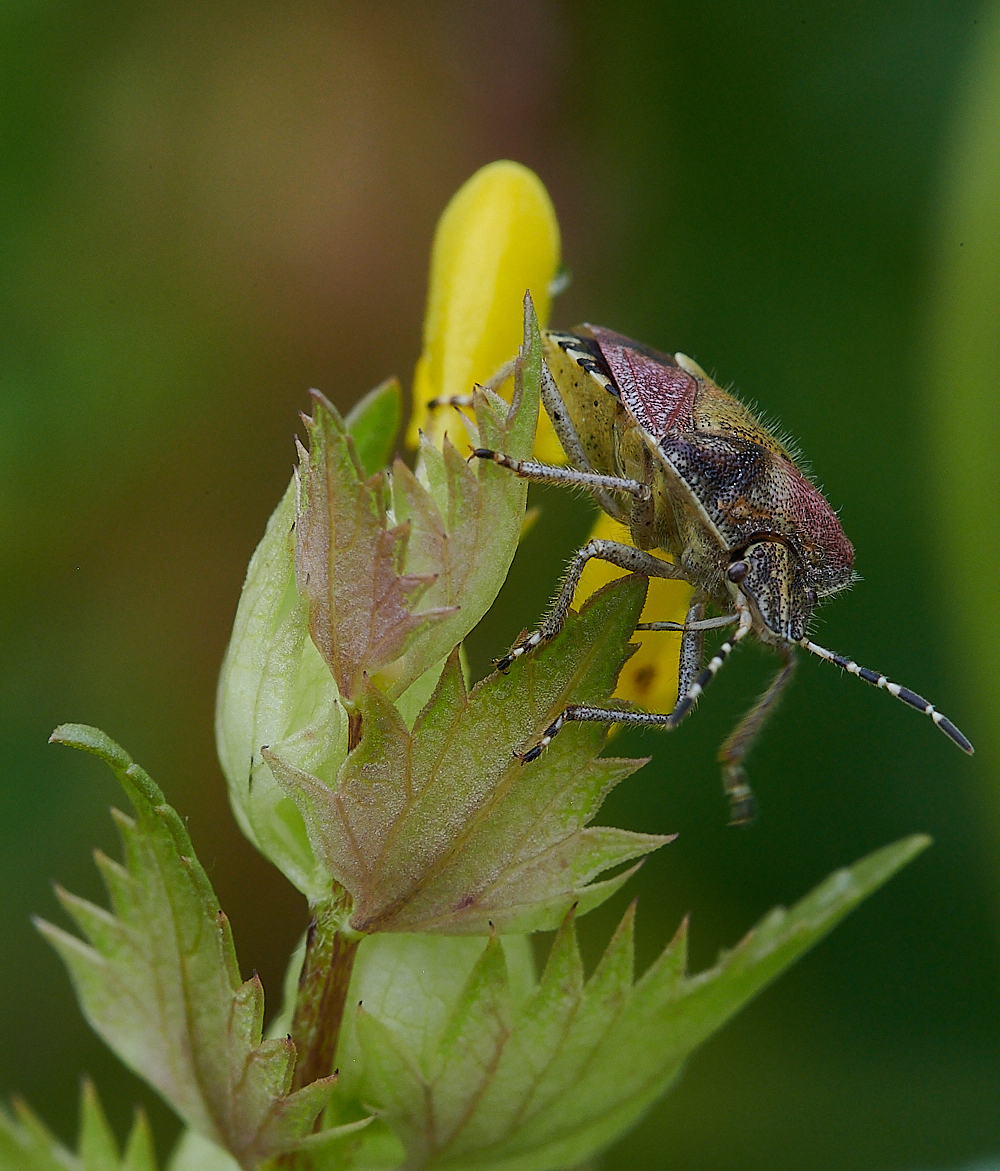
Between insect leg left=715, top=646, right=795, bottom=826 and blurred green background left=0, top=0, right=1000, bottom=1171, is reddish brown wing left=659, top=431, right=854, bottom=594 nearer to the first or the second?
insect leg left=715, top=646, right=795, bottom=826

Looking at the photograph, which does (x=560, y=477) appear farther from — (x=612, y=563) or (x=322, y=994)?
(x=322, y=994)

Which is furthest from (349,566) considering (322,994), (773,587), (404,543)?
(773,587)

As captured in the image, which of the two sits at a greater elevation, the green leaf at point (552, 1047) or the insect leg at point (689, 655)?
the insect leg at point (689, 655)

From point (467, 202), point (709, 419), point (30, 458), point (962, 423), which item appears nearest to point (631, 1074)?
point (709, 419)

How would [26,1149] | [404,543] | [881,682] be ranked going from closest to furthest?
[404,543] → [26,1149] → [881,682]

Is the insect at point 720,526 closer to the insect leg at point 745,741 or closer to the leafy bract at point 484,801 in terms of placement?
the insect leg at point 745,741

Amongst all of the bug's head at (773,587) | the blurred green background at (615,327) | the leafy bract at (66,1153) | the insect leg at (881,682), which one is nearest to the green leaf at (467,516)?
the bug's head at (773,587)
